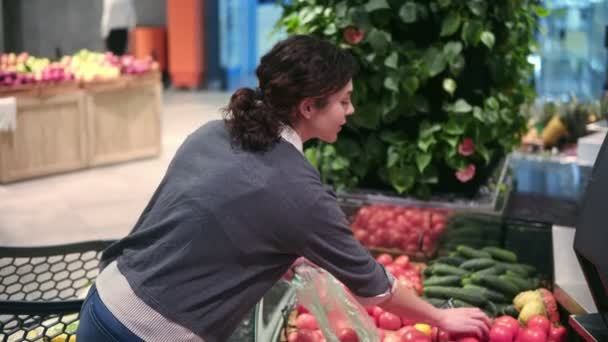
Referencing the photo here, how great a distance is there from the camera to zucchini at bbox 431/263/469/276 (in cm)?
269

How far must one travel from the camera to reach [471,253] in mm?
2844

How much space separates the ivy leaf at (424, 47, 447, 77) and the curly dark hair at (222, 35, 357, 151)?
1384mm

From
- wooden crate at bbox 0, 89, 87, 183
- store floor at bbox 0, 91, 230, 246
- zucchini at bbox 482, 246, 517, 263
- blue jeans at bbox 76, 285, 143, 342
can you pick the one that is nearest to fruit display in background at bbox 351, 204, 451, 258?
zucchini at bbox 482, 246, 517, 263

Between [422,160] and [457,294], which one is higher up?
[422,160]

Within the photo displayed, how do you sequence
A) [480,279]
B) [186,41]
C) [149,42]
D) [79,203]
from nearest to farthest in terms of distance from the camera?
[480,279]
[79,203]
[186,41]
[149,42]

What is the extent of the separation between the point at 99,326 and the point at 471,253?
5.34ft

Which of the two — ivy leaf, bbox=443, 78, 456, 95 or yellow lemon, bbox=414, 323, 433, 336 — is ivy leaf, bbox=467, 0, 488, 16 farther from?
yellow lemon, bbox=414, 323, 433, 336

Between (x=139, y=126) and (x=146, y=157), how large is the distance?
0.33m

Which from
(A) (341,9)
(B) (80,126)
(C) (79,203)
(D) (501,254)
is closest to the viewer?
(D) (501,254)

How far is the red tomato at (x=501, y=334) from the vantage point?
2.13 metres

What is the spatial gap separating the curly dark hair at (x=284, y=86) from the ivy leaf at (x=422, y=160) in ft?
4.72

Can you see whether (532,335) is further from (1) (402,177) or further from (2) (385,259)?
(1) (402,177)

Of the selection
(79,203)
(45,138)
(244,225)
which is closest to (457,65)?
(244,225)

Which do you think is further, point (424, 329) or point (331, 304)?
point (424, 329)
